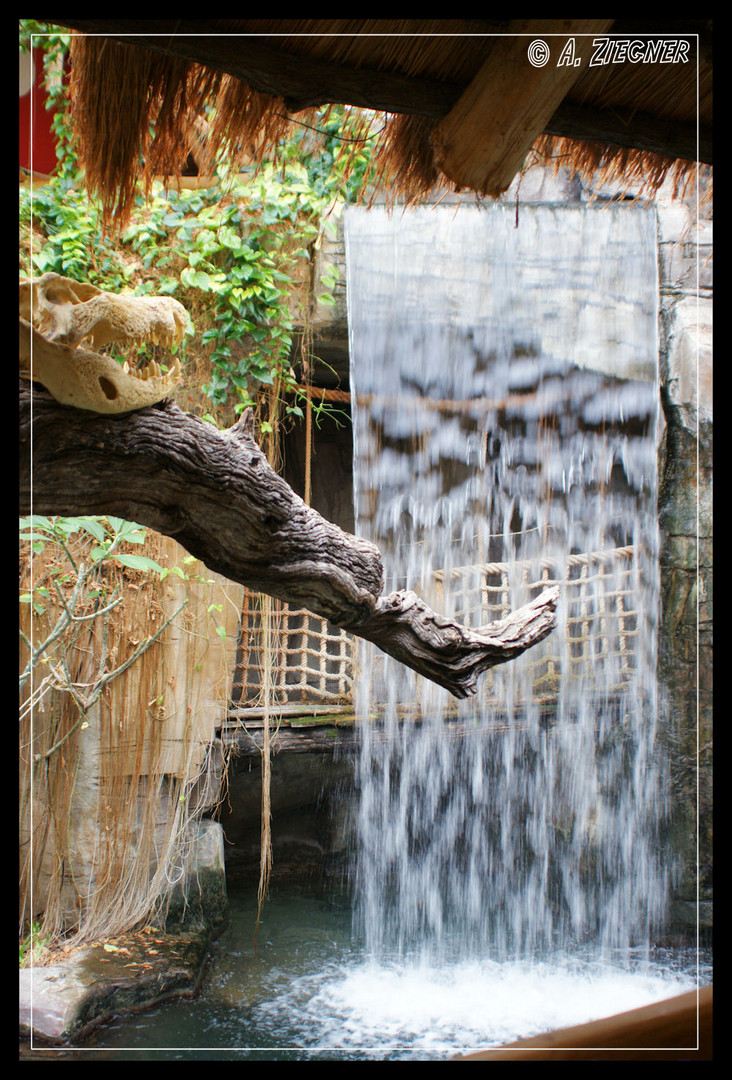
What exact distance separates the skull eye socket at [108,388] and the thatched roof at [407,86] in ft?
2.55

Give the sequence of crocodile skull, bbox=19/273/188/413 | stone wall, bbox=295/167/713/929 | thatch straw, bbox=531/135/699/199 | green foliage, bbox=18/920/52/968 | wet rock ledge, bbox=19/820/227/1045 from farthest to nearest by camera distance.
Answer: stone wall, bbox=295/167/713/929
green foliage, bbox=18/920/52/968
wet rock ledge, bbox=19/820/227/1045
thatch straw, bbox=531/135/699/199
crocodile skull, bbox=19/273/188/413

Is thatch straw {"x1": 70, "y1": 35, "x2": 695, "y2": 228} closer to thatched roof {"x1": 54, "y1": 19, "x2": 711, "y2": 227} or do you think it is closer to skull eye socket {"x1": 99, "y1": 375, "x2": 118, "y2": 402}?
thatched roof {"x1": 54, "y1": 19, "x2": 711, "y2": 227}

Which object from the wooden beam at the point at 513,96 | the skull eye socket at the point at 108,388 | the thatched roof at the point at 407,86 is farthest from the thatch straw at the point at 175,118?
the skull eye socket at the point at 108,388

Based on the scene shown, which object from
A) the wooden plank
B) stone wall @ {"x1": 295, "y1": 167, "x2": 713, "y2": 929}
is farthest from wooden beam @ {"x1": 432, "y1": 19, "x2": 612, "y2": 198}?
stone wall @ {"x1": 295, "y1": 167, "x2": 713, "y2": 929}

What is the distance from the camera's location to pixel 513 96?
4.76 feet

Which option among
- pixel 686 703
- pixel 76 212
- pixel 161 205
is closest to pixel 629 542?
pixel 686 703

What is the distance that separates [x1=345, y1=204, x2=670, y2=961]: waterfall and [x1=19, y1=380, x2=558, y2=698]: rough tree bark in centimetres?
235

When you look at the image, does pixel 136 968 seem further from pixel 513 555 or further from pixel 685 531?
pixel 685 531

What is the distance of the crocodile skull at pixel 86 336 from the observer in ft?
3.44

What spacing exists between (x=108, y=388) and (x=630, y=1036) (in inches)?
42.1

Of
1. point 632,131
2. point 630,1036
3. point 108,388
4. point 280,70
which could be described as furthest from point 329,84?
point 630,1036

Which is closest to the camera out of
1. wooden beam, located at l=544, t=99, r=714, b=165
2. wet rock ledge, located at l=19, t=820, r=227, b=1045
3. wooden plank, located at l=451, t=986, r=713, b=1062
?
wooden plank, located at l=451, t=986, r=713, b=1062

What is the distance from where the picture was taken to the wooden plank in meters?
0.81

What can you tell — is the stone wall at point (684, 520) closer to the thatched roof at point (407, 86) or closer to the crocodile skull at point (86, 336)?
the thatched roof at point (407, 86)
